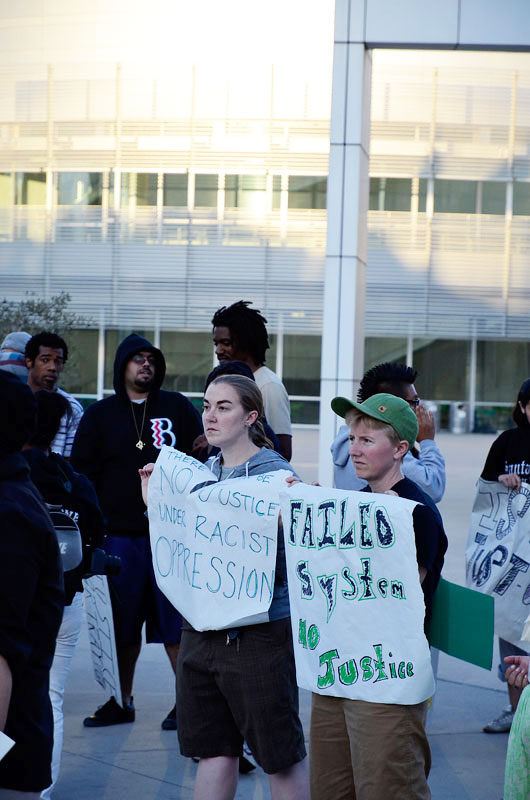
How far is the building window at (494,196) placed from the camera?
3356 cm

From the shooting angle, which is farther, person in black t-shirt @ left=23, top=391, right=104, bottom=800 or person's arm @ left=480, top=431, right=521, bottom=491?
person's arm @ left=480, top=431, right=521, bottom=491

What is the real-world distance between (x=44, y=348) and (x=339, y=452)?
2762mm

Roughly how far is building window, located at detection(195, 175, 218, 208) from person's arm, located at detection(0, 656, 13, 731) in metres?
30.4

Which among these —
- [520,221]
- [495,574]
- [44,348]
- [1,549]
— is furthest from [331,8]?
[1,549]

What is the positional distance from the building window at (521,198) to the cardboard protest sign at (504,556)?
29.6 metres

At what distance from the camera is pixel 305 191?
106ft

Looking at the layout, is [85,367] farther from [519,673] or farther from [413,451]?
[519,673]

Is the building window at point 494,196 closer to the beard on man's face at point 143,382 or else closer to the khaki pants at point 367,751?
the beard on man's face at point 143,382

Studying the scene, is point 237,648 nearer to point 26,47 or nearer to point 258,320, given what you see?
point 258,320

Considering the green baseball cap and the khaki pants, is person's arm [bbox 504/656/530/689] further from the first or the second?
the green baseball cap

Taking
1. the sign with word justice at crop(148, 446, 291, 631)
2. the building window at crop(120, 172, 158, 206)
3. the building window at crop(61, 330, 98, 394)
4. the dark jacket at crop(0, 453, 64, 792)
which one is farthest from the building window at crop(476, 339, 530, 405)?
the dark jacket at crop(0, 453, 64, 792)

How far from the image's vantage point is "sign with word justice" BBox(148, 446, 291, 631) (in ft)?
11.6

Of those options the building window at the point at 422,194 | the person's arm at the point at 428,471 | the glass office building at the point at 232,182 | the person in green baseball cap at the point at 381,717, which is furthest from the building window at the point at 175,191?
the person in green baseball cap at the point at 381,717

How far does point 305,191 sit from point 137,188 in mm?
5308
